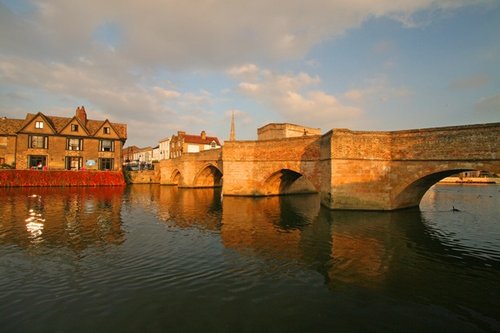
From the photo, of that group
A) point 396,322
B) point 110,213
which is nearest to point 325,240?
point 396,322

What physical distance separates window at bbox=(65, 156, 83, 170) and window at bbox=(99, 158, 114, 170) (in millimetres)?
3018

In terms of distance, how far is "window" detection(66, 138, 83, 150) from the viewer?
46562 mm

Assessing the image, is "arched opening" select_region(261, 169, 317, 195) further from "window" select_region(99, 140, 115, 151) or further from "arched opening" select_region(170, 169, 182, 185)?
"window" select_region(99, 140, 115, 151)

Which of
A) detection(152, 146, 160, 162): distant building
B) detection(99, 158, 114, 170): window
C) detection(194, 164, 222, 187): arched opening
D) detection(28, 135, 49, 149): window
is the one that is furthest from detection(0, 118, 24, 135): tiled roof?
detection(152, 146, 160, 162): distant building

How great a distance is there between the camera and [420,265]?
10.7m

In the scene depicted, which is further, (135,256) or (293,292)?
(135,256)

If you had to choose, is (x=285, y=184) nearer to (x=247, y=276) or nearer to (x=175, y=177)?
(x=247, y=276)

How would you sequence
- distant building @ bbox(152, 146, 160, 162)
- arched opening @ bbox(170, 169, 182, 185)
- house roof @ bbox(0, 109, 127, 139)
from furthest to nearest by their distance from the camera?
distant building @ bbox(152, 146, 160, 162), arched opening @ bbox(170, 169, 182, 185), house roof @ bbox(0, 109, 127, 139)

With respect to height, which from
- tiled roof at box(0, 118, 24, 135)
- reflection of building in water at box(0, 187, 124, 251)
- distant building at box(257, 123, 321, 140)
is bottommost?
reflection of building in water at box(0, 187, 124, 251)

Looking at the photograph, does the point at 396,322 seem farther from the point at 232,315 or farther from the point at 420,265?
the point at 420,265

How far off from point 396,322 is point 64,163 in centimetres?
5216

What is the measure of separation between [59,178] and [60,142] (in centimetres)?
705

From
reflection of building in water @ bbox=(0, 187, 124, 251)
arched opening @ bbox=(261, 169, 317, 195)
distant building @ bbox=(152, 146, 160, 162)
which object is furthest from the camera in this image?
distant building @ bbox=(152, 146, 160, 162)

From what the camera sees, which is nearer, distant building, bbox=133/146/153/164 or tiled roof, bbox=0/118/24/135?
tiled roof, bbox=0/118/24/135
